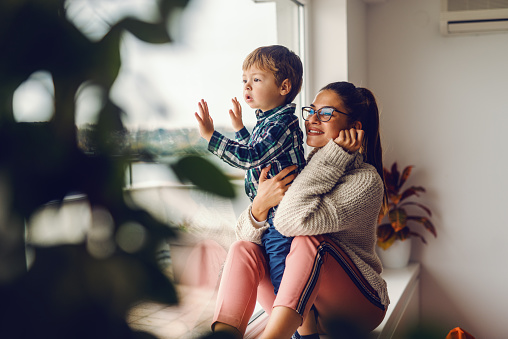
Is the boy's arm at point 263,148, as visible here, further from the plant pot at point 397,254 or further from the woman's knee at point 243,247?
the plant pot at point 397,254

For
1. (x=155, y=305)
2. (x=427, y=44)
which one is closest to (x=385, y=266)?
(x=427, y=44)

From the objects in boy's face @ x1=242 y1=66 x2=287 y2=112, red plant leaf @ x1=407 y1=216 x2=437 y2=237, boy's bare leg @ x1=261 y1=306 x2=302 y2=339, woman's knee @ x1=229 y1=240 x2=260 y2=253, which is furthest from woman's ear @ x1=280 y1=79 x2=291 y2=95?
red plant leaf @ x1=407 y1=216 x2=437 y2=237

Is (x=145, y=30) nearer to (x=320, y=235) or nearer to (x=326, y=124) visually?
(x=320, y=235)

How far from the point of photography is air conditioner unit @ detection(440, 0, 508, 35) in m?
2.57

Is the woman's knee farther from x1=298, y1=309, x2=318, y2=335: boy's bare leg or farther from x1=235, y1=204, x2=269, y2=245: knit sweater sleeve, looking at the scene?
x1=298, y1=309, x2=318, y2=335: boy's bare leg

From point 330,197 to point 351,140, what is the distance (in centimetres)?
21

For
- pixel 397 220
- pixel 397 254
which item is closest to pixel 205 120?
pixel 397 220

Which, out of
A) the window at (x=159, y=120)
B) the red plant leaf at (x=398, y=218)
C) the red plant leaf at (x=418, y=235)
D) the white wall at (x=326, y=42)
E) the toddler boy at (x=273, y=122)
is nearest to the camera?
the window at (x=159, y=120)

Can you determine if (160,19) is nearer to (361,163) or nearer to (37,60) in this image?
(37,60)

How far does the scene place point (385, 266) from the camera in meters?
2.88

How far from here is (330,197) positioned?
1.40 m

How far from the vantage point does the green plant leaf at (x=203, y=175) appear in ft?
0.98

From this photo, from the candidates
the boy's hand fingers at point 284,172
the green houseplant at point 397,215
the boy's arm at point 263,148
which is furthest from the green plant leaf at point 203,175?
the green houseplant at point 397,215

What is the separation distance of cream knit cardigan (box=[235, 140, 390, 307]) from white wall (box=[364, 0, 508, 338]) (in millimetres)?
1506
